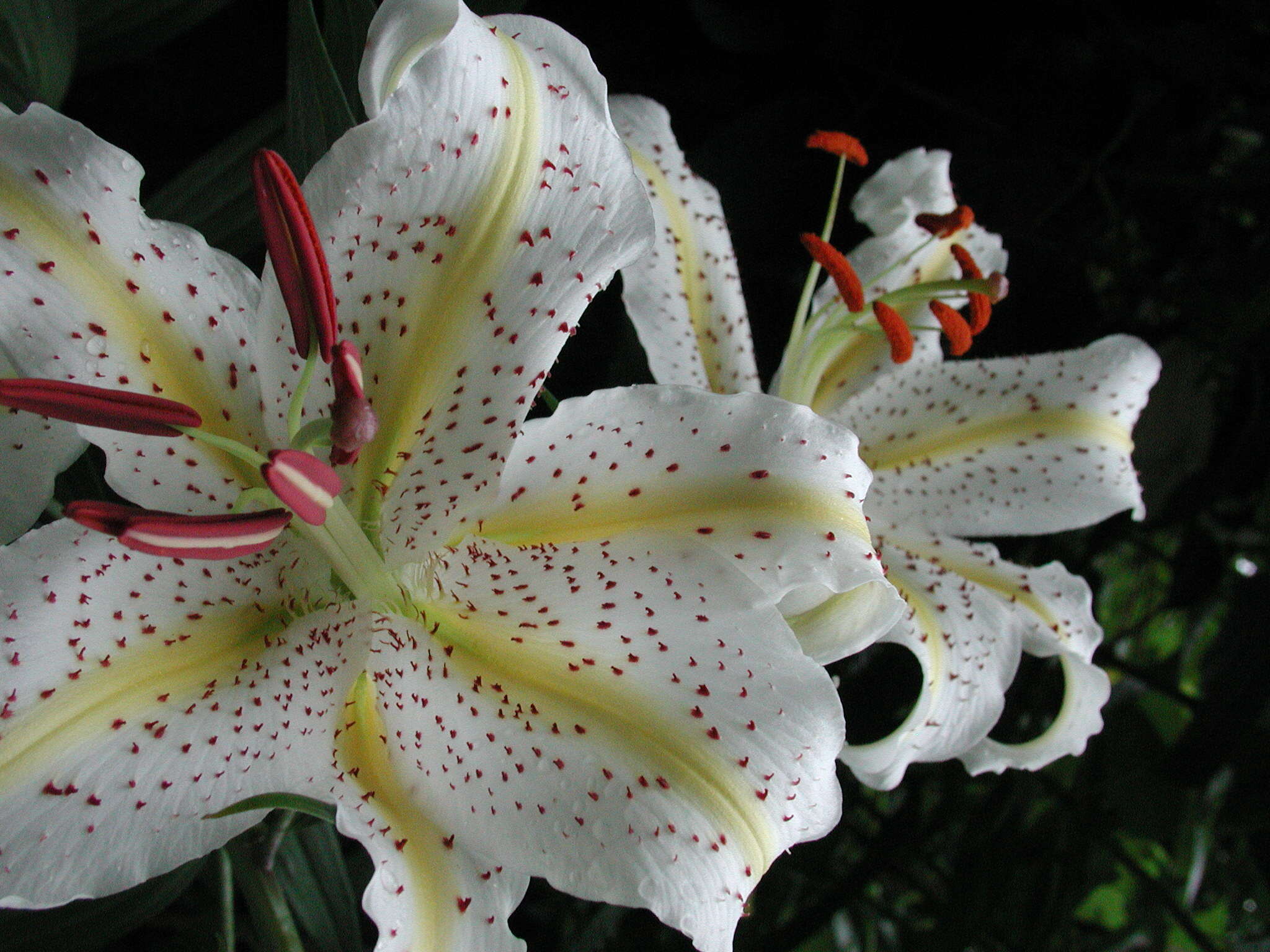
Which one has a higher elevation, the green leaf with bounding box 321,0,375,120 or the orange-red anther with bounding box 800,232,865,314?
the green leaf with bounding box 321,0,375,120

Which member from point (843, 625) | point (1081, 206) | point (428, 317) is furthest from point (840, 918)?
point (428, 317)

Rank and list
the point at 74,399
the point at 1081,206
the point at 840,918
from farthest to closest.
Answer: the point at 840,918, the point at 1081,206, the point at 74,399

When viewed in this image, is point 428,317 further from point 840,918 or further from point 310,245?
point 840,918

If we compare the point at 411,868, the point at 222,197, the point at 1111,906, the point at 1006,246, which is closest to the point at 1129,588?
the point at 1111,906

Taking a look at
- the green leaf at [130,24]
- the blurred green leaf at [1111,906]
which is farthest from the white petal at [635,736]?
the blurred green leaf at [1111,906]

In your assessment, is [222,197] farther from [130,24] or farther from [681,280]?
[681,280]

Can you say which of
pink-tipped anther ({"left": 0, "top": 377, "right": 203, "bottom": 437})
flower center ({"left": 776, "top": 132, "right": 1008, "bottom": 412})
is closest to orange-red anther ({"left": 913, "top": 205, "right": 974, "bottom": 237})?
flower center ({"left": 776, "top": 132, "right": 1008, "bottom": 412})

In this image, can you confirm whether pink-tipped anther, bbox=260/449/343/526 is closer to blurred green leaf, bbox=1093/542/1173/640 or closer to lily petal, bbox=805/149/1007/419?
lily petal, bbox=805/149/1007/419
